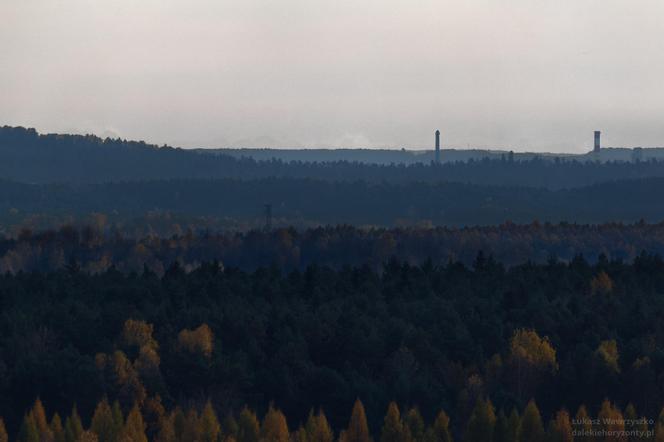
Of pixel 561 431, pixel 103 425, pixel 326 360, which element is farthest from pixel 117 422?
pixel 326 360

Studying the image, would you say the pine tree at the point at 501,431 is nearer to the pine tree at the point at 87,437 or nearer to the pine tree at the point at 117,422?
the pine tree at the point at 117,422

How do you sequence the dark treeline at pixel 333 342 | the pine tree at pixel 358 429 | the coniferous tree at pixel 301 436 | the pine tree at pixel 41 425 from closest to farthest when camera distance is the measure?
the pine tree at pixel 41 425, the coniferous tree at pixel 301 436, the pine tree at pixel 358 429, the dark treeline at pixel 333 342

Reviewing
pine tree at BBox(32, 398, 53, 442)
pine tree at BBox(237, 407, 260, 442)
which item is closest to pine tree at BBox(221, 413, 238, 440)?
pine tree at BBox(237, 407, 260, 442)

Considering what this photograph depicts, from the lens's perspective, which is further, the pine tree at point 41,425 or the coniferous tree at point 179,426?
the coniferous tree at point 179,426

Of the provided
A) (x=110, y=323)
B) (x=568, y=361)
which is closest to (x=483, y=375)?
(x=568, y=361)

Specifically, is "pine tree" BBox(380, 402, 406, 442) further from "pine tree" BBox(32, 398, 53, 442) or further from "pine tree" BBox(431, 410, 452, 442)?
"pine tree" BBox(32, 398, 53, 442)

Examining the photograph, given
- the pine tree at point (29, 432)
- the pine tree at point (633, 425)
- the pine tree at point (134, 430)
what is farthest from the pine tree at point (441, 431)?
the pine tree at point (29, 432)
